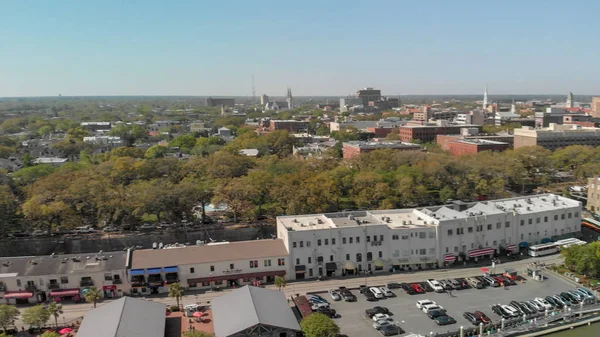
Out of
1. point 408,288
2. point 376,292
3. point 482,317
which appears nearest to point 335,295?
point 376,292

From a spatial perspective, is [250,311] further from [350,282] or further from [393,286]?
[393,286]

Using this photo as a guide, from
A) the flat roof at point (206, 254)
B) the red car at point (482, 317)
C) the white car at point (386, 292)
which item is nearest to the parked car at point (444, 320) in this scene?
the red car at point (482, 317)

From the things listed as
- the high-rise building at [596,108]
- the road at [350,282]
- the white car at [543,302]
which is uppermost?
the high-rise building at [596,108]

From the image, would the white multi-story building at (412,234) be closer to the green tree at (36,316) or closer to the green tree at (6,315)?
the green tree at (36,316)

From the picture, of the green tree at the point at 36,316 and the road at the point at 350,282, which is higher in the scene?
the green tree at the point at 36,316

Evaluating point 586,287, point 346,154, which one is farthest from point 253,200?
point 346,154

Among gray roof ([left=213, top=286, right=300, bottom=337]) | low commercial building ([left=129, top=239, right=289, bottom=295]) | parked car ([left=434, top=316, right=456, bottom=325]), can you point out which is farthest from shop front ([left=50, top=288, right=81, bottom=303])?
parked car ([left=434, top=316, right=456, bottom=325])

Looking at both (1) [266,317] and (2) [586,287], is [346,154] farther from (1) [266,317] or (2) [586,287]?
(1) [266,317]
